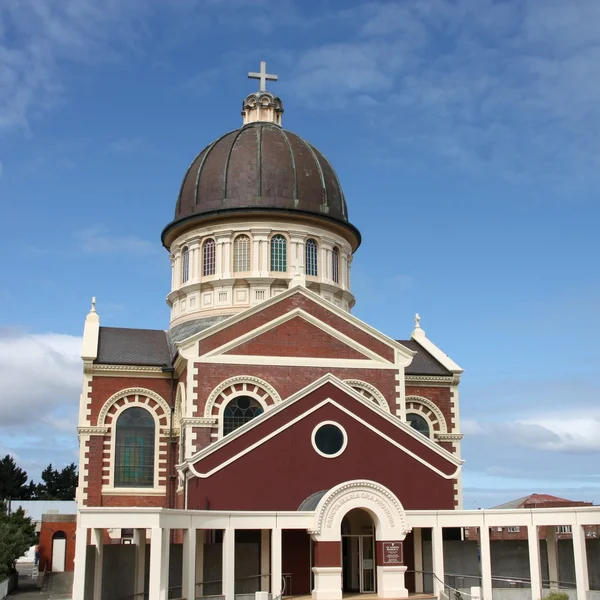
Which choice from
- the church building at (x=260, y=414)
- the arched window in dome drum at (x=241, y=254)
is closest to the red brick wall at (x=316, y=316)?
the church building at (x=260, y=414)

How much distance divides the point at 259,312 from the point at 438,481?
34.2ft

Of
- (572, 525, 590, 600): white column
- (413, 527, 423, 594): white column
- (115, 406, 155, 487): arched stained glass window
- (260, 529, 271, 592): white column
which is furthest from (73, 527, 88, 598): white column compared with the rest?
(572, 525, 590, 600): white column

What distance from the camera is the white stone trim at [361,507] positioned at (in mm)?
28797

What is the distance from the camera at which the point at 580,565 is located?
2941cm

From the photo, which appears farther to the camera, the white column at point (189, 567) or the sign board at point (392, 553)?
the sign board at point (392, 553)

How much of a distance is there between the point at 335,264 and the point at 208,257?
255 inches

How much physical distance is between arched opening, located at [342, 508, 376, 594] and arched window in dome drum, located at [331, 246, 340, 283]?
1698 centimetres

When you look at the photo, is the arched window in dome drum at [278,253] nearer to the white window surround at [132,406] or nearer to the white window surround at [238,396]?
the white window surround at [132,406]

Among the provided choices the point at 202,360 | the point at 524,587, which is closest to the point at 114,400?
the point at 202,360

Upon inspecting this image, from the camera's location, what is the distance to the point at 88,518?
25.7 m

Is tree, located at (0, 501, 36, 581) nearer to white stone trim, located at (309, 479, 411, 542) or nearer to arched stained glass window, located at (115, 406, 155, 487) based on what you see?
arched stained glass window, located at (115, 406, 155, 487)

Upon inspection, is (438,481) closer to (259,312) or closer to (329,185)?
(259,312)

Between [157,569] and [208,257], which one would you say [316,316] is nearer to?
[208,257]

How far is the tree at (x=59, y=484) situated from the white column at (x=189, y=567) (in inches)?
3332
